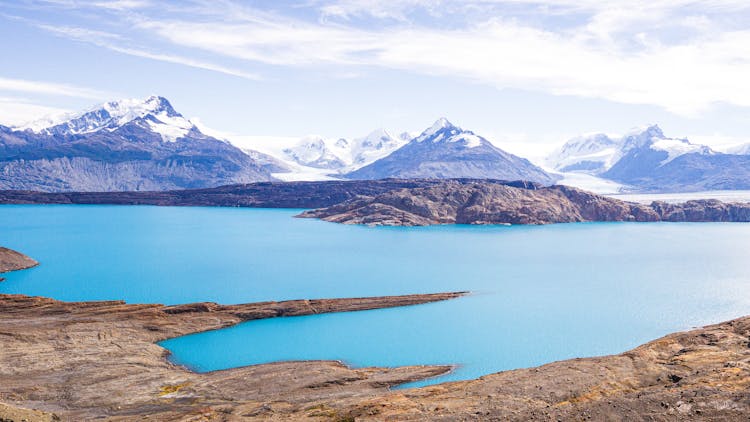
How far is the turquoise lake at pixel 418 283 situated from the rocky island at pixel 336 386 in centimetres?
520

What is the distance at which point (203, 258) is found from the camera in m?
113

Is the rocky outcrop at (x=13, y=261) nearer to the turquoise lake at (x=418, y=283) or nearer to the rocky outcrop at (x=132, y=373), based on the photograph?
the turquoise lake at (x=418, y=283)

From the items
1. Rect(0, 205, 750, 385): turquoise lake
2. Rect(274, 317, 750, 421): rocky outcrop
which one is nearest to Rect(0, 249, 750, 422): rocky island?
Rect(274, 317, 750, 421): rocky outcrop

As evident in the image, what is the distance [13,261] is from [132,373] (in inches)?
2661

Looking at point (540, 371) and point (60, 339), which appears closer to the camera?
point (540, 371)

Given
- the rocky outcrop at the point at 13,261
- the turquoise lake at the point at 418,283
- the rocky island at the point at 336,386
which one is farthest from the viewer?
the rocky outcrop at the point at 13,261

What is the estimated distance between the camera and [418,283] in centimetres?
8756

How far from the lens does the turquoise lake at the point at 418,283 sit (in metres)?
55.5

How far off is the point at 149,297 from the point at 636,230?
150765 mm

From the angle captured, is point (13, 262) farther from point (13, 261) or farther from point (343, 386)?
point (343, 386)

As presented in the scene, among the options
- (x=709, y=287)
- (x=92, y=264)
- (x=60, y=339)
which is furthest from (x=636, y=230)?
(x=60, y=339)

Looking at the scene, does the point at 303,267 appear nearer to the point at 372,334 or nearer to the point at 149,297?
the point at 149,297

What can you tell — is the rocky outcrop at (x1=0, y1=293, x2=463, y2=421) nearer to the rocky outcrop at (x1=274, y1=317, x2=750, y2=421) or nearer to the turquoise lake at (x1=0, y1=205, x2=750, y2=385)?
the turquoise lake at (x1=0, y1=205, x2=750, y2=385)

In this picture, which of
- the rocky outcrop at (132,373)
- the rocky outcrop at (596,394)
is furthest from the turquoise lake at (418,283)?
the rocky outcrop at (596,394)
